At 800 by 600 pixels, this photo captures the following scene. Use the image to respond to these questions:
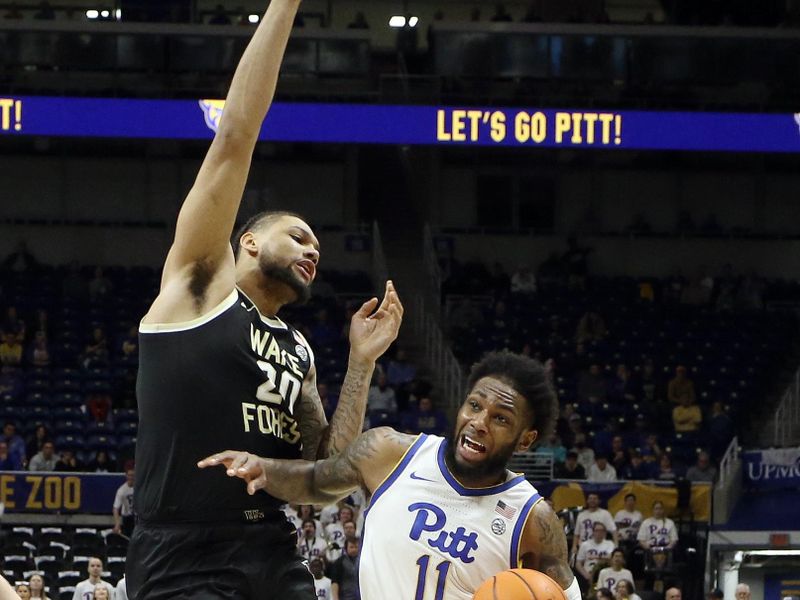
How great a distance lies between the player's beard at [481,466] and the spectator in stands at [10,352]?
18664mm

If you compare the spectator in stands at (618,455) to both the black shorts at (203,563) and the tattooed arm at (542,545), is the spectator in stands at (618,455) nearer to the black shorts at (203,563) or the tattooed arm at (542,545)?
the tattooed arm at (542,545)

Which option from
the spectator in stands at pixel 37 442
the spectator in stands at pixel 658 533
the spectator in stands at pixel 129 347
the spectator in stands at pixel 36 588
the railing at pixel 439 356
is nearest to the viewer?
the spectator in stands at pixel 36 588

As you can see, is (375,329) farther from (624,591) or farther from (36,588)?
(36,588)

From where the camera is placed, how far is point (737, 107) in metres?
25.6

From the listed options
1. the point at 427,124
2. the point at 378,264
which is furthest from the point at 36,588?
the point at 378,264

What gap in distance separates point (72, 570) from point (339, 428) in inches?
498

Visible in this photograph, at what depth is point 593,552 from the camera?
1641 centimetres

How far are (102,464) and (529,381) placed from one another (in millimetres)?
15478

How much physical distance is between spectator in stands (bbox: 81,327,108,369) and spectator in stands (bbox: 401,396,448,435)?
4979 millimetres

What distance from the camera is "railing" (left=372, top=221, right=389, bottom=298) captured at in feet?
85.9

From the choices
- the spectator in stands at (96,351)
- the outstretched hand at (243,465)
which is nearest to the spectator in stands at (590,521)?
the spectator in stands at (96,351)

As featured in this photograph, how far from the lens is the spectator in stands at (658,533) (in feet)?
57.0

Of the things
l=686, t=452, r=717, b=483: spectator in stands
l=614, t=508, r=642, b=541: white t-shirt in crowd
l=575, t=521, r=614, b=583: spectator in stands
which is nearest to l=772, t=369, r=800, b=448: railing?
l=686, t=452, r=717, b=483: spectator in stands

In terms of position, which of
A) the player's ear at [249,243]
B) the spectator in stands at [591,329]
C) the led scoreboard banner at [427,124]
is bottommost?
the spectator in stands at [591,329]
